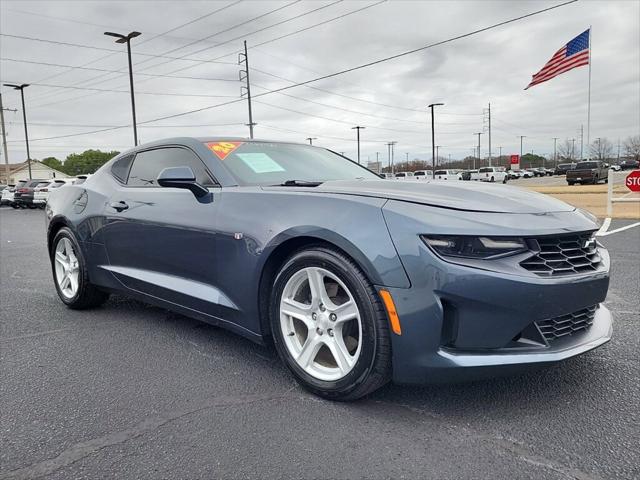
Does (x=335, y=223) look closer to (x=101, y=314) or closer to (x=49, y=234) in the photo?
(x=101, y=314)

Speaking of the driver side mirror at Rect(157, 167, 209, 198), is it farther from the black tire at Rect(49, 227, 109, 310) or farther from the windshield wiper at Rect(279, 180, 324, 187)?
the black tire at Rect(49, 227, 109, 310)

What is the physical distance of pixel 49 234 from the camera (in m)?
4.75

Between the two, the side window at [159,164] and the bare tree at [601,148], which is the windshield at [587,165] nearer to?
the side window at [159,164]

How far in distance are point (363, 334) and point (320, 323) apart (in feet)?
0.98

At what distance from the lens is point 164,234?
3.34 metres

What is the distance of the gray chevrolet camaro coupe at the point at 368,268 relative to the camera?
212 centimetres

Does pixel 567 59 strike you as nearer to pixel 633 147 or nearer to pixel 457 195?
pixel 457 195

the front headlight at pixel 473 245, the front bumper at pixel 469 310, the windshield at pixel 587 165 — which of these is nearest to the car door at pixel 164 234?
the front bumper at pixel 469 310

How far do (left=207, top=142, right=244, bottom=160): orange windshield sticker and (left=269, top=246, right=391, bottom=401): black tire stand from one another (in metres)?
1.09

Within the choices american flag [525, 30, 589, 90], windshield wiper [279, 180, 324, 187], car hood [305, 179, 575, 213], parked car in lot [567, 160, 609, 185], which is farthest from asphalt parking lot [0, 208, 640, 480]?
parked car in lot [567, 160, 609, 185]

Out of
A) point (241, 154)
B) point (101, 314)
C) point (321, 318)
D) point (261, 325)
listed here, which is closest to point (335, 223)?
point (321, 318)

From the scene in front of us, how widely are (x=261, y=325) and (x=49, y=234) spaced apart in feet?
10.0

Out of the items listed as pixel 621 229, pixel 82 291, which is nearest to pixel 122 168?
pixel 82 291

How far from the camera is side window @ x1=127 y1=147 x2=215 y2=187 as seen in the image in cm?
333
